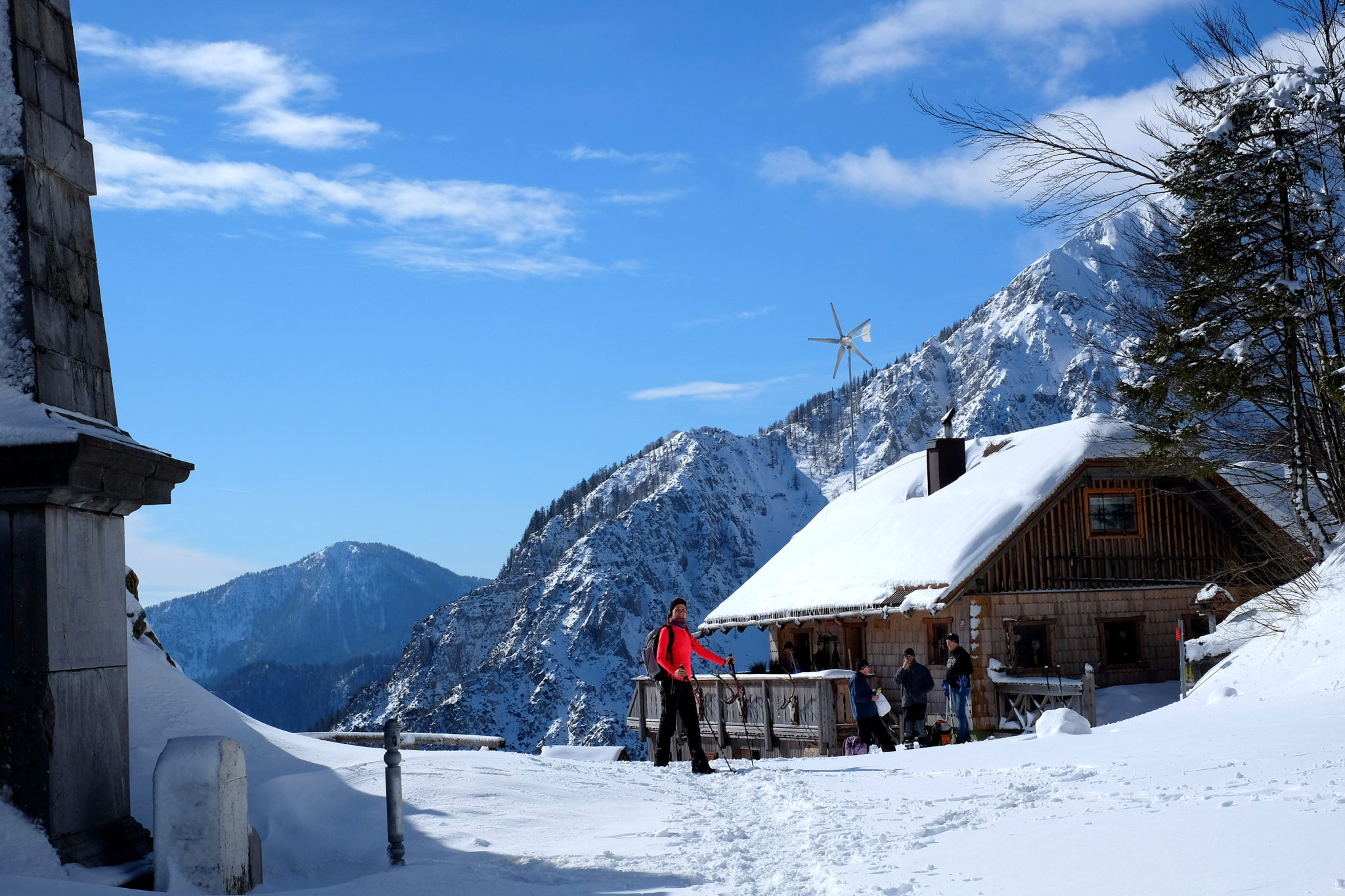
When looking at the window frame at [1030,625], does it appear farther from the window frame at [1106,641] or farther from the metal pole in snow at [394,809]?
the metal pole in snow at [394,809]

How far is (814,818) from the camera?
27.5 feet

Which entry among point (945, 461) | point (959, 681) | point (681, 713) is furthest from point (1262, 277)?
point (945, 461)

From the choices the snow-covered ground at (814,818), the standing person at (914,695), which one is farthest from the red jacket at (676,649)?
the standing person at (914,695)

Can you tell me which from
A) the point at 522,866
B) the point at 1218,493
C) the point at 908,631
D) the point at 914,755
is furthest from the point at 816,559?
the point at 522,866

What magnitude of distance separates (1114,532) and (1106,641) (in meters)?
2.23

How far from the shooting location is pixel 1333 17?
50.0 feet

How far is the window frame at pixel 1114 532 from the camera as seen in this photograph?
2478cm

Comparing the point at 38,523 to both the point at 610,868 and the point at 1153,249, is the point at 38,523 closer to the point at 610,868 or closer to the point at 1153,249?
the point at 610,868

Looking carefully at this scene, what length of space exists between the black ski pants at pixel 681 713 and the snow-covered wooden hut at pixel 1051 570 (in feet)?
34.2

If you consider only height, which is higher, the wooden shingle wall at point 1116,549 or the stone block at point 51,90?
the stone block at point 51,90

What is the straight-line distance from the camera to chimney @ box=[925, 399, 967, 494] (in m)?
29.2

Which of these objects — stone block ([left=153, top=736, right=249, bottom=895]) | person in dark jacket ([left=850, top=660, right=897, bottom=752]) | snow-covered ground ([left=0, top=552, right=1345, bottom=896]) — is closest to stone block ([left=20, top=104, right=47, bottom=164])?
stone block ([left=153, top=736, right=249, bottom=895])

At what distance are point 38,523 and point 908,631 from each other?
69.1ft

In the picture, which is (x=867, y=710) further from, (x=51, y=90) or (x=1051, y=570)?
(x=51, y=90)
